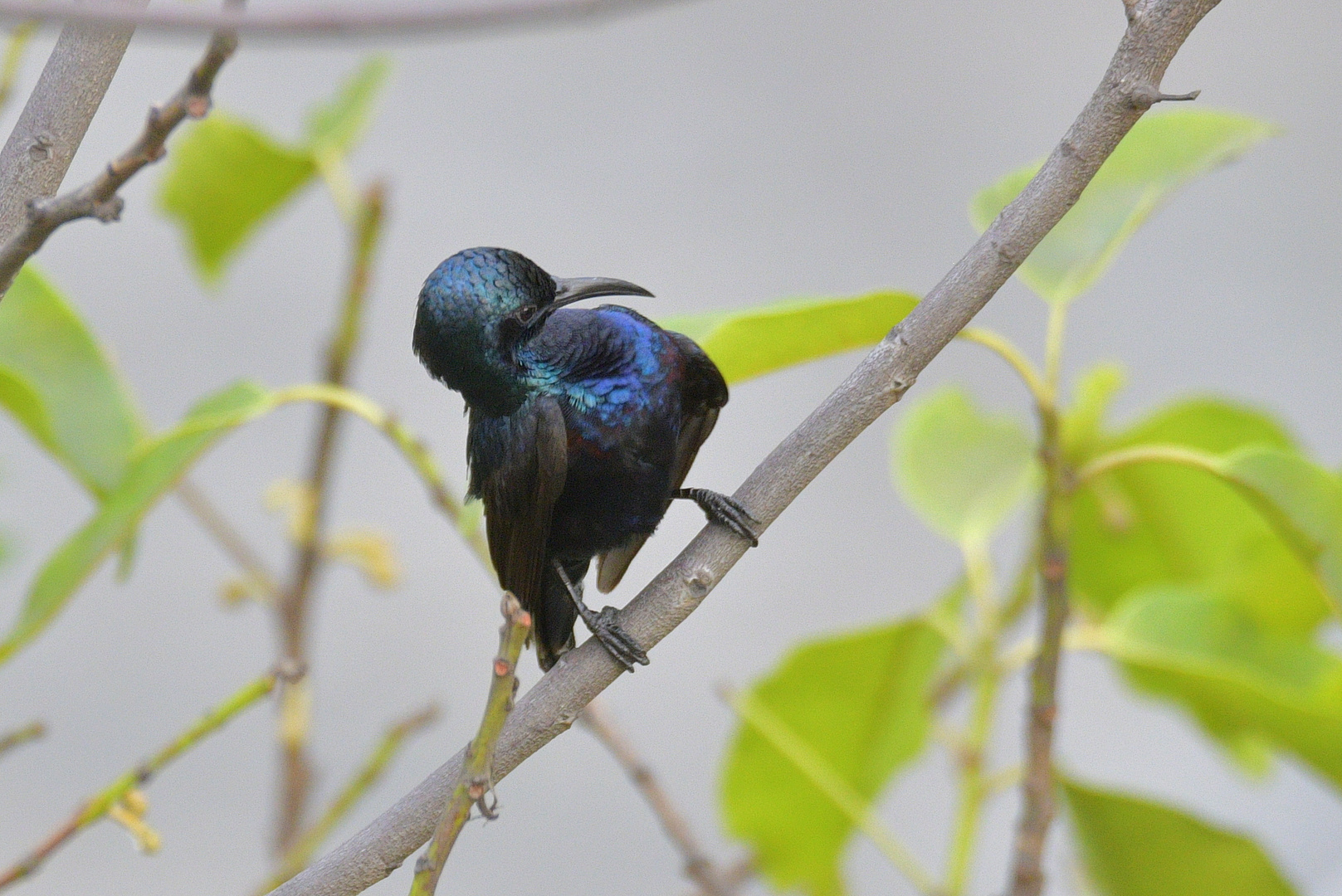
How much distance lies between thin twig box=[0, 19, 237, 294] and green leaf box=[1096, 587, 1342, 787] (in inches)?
32.7

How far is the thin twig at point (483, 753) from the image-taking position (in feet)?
1.75

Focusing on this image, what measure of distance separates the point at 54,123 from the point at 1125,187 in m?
0.76

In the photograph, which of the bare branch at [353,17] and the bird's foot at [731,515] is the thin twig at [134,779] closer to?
the bird's foot at [731,515]

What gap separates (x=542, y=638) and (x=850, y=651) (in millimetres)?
321

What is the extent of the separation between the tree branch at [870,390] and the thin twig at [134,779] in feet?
0.46

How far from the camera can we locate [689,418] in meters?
1.10

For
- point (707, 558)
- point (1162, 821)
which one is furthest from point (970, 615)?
point (707, 558)

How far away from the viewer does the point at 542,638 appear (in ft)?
3.57

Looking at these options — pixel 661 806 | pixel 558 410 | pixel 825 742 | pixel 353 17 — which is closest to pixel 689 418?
pixel 558 410

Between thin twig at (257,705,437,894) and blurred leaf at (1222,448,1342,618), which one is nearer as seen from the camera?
blurred leaf at (1222,448,1342,618)

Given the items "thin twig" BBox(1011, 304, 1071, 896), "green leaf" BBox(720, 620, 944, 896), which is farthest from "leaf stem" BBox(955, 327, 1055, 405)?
"green leaf" BBox(720, 620, 944, 896)

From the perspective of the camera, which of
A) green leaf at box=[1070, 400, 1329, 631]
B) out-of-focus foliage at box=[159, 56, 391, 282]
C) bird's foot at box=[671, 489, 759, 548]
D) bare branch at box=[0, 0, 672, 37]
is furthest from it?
out-of-focus foliage at box=[159, 56, 391, 282]

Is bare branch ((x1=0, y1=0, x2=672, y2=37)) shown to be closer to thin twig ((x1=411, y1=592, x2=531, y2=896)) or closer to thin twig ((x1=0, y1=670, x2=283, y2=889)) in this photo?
thin twig ((x1=411, y1=592, x2=531, y2=896))

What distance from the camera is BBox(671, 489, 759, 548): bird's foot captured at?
2.44 feet
